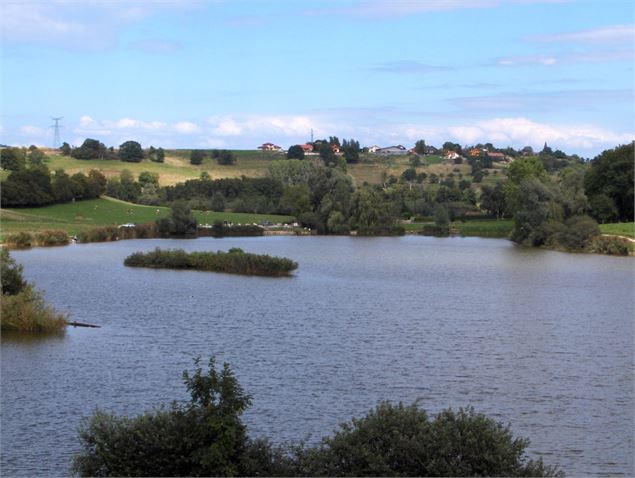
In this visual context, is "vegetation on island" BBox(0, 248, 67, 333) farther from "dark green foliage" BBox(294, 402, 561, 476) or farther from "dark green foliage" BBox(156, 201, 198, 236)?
"dark green foliage" BBox(156, 201, 198, 236)

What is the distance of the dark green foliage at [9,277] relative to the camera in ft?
123

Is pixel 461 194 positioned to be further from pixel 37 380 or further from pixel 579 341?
pixel 37 380

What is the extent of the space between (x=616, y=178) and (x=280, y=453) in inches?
3334

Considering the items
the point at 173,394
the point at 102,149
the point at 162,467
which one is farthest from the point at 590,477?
the point at 102,149

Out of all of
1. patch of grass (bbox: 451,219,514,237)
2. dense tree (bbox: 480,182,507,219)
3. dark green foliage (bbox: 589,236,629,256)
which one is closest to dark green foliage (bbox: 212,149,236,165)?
dense tree (bbox: 480,182,507,219)

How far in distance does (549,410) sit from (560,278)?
117 feet

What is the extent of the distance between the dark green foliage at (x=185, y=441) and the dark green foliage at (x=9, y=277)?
21207 mm

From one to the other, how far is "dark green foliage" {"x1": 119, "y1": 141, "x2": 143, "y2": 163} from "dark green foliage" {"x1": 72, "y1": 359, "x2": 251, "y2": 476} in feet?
534

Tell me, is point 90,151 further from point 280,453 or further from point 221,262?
point 280,453

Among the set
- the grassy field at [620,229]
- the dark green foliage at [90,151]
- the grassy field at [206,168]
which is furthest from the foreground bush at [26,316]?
the dark green foliage at [90,151]

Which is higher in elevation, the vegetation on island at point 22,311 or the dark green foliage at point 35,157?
the dark green foliage at point 35,157

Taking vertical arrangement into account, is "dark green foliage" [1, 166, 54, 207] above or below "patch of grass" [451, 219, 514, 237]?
above

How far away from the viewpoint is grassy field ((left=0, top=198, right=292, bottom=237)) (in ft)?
314

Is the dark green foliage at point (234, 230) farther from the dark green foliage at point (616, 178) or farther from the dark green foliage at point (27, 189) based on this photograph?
the dark green foliage at point (616, 178)
